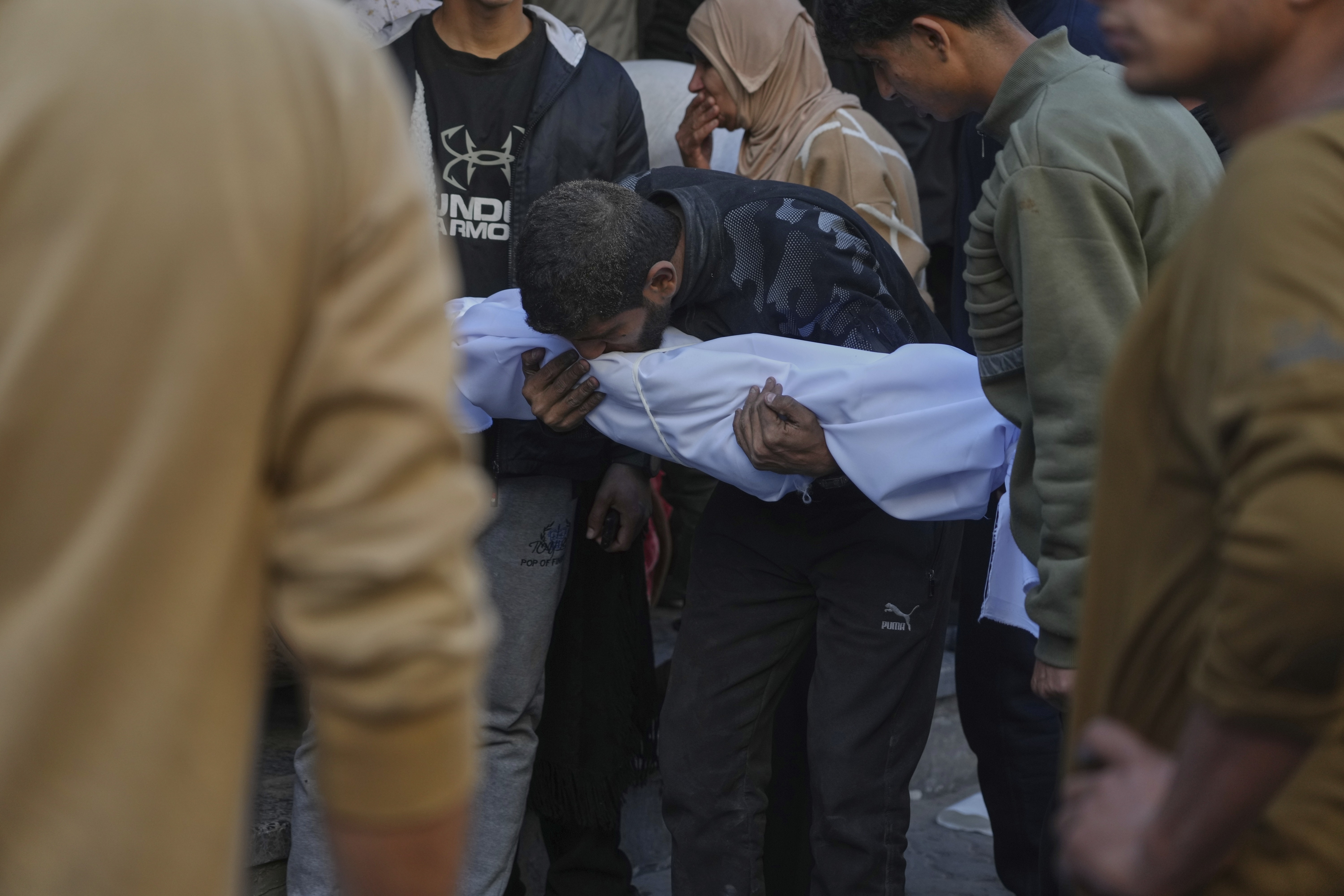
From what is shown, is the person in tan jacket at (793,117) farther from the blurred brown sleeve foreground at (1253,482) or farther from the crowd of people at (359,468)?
the blurred brown sleeve foreground at (1253,482)

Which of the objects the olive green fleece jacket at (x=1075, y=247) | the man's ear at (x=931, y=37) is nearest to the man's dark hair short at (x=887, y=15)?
the man's ear at (x=931, y=37)

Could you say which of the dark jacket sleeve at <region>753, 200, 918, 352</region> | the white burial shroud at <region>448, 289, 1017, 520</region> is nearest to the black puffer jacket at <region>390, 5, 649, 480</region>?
the white burial shroud at <region>448, 289, 1017, 520</region>

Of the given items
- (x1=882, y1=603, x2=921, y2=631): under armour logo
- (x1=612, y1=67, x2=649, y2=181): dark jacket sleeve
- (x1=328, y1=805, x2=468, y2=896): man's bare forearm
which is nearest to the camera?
(x1=328, y1=805, x2=468, y2=896): man's bare forearm

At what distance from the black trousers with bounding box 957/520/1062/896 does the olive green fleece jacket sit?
1.02 meters

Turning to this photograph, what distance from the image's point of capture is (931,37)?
99.5 inches

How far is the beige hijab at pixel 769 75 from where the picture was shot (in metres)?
3.76

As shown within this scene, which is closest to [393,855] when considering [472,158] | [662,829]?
[472,158]

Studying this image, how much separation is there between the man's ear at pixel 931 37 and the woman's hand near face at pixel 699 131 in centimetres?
140

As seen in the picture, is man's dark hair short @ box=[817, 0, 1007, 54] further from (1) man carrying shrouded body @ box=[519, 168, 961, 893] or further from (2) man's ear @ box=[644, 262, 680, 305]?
(2) man's ear @ box=[644, 262, 680, 305]

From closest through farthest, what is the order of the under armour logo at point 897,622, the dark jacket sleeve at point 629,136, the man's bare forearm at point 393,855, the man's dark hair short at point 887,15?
the man's bare forearm at point 393,855, the man's dark hair short at point 887,15, the under armour logo at point 897,622, the dark jacket sleeve at point 629,136

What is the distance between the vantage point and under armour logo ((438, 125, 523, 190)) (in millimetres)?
3221

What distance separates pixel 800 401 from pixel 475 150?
1099 millimetres

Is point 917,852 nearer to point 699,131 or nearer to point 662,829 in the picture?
point 662,829

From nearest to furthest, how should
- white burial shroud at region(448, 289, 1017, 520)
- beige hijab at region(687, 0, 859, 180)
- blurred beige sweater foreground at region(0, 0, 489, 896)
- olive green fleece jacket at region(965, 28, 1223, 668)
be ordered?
blurred beige sweater foreground at region(0, 0, 489, 896), olive green fleece jacket at region(965, 28, 1223, 668), white burial shroud at region(448, 289, 1017, 520), beige hijab at region(687, 0, 859, 180)
